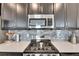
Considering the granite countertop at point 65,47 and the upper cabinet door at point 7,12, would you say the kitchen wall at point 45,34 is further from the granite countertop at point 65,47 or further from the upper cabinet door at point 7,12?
the upper cabinet door at point 7,12

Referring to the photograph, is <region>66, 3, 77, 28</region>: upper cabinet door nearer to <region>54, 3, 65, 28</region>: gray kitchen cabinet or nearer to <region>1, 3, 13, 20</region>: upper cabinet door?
<region>54, 3, 65, 28</region>: gray kitchen cabinet

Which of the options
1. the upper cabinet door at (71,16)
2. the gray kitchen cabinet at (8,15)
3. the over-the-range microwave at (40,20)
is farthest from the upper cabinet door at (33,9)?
the upper cabinet door at (71,16)

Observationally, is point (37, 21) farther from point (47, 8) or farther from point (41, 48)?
point (41, 48)

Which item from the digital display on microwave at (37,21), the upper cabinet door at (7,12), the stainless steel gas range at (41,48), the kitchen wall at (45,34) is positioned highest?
the upper cabinet door at (7,12)

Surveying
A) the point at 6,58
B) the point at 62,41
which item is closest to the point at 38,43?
the point at 62,41

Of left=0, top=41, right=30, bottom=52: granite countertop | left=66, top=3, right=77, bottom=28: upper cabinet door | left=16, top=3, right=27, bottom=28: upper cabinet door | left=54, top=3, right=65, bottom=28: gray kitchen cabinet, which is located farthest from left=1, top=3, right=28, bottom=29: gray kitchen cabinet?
left=66, top=3, right=77, bottom=28: upper cabinet door

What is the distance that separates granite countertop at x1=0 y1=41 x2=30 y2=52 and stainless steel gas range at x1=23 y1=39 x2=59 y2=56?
0.06 m

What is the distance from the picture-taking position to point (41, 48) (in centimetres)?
161

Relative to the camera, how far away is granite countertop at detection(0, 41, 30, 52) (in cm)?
150

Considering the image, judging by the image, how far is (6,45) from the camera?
1.56 metres

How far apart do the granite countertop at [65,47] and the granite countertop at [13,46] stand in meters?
0.36

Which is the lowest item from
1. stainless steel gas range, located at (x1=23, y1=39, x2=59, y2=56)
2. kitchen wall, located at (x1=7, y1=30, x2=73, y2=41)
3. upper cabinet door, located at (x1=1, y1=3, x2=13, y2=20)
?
stainless steel gas range, located at (x1=23, y1=39, x2=59, y2=56)

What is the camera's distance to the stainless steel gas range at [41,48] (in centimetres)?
154

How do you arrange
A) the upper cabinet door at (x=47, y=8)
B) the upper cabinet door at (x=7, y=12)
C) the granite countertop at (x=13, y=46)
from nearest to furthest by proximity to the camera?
the granite countertop at (x=13, y=46), the upper cabinet door at (x=7, y=12), the upper cabinet door at (x=47, y=8)
